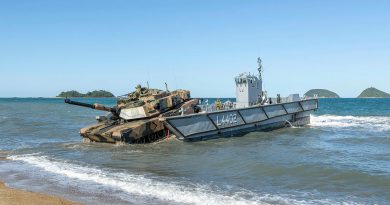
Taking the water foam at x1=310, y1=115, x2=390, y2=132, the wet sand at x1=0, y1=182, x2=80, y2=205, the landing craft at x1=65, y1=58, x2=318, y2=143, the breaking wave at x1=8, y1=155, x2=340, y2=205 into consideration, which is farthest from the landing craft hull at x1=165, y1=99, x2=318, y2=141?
the wet sand at x1=0, y1=182, x2=80, y2=205

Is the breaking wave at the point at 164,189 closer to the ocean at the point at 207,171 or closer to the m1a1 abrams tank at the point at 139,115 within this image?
the ocean at the point at 207,171

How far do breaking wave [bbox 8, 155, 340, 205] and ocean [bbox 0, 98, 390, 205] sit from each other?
0.03m

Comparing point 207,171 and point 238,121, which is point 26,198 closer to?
point 207,171

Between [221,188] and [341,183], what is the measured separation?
403 centimetres

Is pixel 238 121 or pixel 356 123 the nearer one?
pixel 238 121

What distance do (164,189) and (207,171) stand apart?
371 cm

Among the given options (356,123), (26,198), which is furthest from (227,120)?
(356,123)

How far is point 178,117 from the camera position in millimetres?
24703

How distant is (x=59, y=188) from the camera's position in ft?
42.5

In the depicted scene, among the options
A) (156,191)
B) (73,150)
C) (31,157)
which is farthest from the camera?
(73,150)

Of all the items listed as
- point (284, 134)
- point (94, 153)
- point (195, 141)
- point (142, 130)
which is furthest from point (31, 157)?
point (284, 134)

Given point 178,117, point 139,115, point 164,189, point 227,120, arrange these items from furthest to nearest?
point 227,120 < point 139,115 < point 178,117 < point 164,189

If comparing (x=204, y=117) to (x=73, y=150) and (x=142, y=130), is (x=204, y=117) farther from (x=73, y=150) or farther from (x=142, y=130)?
(x=73, y=150)

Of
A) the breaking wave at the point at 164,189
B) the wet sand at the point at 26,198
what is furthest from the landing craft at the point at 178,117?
the wet sand at the point at 26,198
